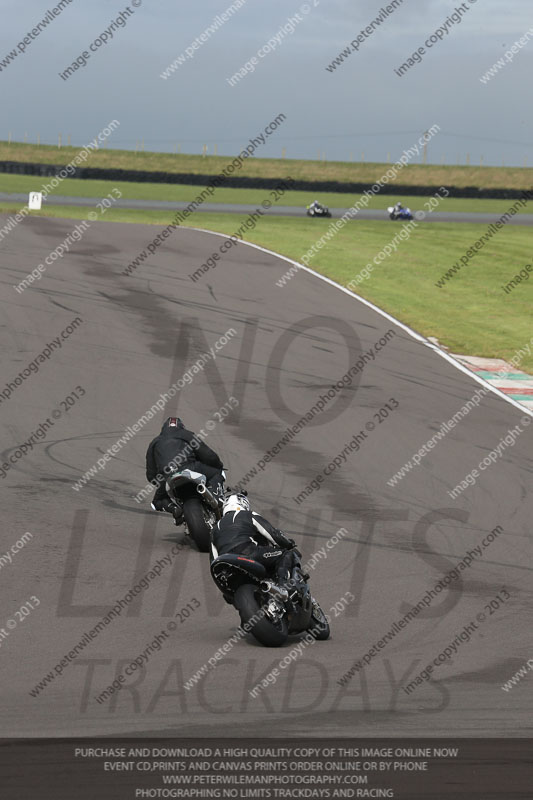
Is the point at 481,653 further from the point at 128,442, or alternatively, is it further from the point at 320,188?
the point at 320,188

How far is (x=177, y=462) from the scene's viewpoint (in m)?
10.6

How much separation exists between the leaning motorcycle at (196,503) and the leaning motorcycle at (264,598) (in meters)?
2.24

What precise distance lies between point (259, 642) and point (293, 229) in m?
31.7

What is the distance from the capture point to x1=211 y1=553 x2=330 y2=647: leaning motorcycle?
7809mm

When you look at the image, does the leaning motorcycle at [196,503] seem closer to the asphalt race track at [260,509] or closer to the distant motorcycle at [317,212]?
the asphalt race track at [260,509]

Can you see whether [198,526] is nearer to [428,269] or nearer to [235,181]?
[428,269]

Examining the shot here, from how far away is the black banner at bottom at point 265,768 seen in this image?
18.0 feet

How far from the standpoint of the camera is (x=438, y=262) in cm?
3306

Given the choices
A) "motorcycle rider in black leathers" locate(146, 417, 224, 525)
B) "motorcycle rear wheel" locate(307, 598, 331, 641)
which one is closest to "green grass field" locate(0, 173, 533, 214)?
"motorcycle rider in black leathers" locate(146, 417, 224, 525)

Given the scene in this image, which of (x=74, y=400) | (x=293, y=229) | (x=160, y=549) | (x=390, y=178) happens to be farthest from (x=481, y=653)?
(x=390, y=178)

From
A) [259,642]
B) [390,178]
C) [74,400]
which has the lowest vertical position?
[74,400]

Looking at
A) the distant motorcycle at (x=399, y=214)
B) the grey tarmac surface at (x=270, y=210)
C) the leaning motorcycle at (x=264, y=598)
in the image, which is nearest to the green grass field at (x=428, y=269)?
the grey tarmac surface at (x=270, y=210)

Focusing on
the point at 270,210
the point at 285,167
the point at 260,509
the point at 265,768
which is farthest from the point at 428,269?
the point at 285,167

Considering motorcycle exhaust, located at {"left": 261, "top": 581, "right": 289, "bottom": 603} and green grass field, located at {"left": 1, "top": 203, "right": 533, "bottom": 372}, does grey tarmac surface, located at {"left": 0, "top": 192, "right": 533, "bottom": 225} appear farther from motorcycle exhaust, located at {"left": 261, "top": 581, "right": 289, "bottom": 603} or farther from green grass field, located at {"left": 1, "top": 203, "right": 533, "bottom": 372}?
motorcycle exhaust, located at {"left": 261, "top": 581, "right": 289, "bottom": 603}
